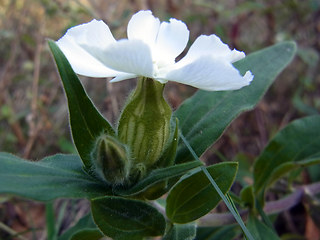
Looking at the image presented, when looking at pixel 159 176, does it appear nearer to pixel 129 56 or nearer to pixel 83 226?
pixel 129 56

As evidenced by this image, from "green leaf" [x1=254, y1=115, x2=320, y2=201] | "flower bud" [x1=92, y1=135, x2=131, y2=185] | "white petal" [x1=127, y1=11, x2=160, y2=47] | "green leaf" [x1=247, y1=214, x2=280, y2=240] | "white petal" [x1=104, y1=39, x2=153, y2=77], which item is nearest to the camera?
"white petal" [x1=104, y1=39, x2=153, y2=77]

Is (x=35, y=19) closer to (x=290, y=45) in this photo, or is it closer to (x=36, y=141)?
(x=36, y=141)

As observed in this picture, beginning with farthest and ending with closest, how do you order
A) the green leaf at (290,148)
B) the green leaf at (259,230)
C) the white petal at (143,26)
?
the green leaf at (290,148)
the green leaf at (259,230)
the white petal at (143,26)

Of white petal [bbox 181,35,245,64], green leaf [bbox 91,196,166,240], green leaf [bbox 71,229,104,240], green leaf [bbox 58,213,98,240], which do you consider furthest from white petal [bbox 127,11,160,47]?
green leaf [bbox 58,213,98,240]

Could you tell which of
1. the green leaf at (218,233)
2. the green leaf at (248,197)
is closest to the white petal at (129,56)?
the green leaf at (248,197)

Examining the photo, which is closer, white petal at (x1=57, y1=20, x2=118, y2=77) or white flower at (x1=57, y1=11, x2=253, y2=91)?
white flower at (x1=57, y1=11, x2=253, y2=91)

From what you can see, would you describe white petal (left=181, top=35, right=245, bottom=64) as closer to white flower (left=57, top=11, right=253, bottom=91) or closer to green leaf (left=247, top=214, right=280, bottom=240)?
white flower (left=57, top=11, right=253, bottom=91)

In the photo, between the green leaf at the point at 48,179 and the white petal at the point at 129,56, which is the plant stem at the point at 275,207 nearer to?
the green leaf at the point at 48,179
